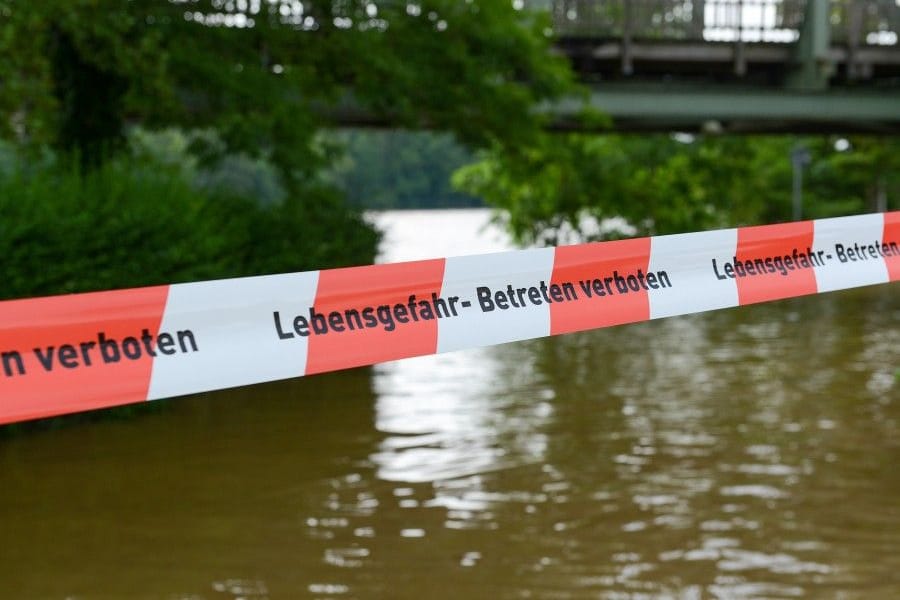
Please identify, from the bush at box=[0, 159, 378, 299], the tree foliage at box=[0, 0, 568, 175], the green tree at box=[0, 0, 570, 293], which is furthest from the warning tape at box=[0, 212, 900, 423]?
the tree foliage at box=[0, 0, 568, 175]

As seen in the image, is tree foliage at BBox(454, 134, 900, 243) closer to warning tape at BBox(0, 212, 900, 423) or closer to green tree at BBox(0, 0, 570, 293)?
green tree at BBox(0, 0, 570, 293)

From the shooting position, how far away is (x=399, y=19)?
1628 centimetres

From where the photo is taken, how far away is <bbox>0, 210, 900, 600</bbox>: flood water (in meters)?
5.79

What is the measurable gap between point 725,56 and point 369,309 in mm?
22712

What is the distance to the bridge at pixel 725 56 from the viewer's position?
1021 inches

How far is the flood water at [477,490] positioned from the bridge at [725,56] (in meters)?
13.9

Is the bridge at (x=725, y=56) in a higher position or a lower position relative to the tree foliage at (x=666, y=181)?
higher

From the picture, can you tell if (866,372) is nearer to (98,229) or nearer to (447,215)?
(98,229)

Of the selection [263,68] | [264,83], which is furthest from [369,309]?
[263,68]

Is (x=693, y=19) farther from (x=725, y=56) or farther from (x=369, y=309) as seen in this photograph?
(x=369, y=309)

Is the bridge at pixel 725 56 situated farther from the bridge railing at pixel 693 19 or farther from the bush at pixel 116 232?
the bush at pixel 116 232

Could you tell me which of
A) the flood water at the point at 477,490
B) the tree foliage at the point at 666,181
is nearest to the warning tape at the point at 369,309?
the flood water at the point at 477,490

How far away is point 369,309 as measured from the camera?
4785 mm

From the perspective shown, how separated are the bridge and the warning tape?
1921 cm
